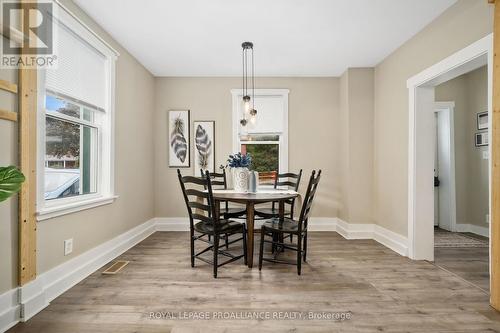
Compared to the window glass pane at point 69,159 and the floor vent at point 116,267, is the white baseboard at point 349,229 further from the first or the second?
the window glass pane at point 69,159

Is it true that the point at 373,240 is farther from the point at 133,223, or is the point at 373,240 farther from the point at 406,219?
the point at 133,223

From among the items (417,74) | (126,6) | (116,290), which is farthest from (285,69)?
(116,290)

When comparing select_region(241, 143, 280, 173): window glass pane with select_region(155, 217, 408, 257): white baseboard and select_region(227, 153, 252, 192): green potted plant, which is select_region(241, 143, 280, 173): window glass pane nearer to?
select_region(155, 217, 408, 257): white baseboard

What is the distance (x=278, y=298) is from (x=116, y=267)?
1771 mm

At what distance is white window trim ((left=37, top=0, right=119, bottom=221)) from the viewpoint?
6.75 ft

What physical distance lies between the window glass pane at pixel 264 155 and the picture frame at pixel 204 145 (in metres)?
0.55

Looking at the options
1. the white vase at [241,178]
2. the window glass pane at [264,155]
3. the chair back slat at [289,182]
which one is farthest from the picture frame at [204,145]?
the white vase at [241,178]

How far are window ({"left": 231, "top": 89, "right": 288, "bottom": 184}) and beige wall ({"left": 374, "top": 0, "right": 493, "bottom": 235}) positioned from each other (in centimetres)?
145

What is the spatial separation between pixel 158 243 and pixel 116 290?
4.69 feet

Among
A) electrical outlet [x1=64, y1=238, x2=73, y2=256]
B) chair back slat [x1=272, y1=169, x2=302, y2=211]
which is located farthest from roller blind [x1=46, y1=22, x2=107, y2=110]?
chair back slat [x1=272, y1=169, x2=302, y2=211]

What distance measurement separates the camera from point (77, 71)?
2.58 meters

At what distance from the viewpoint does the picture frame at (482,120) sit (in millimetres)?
4133

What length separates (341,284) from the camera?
2406mm

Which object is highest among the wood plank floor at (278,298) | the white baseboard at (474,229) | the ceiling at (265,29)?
the ceiling at (265,29)
